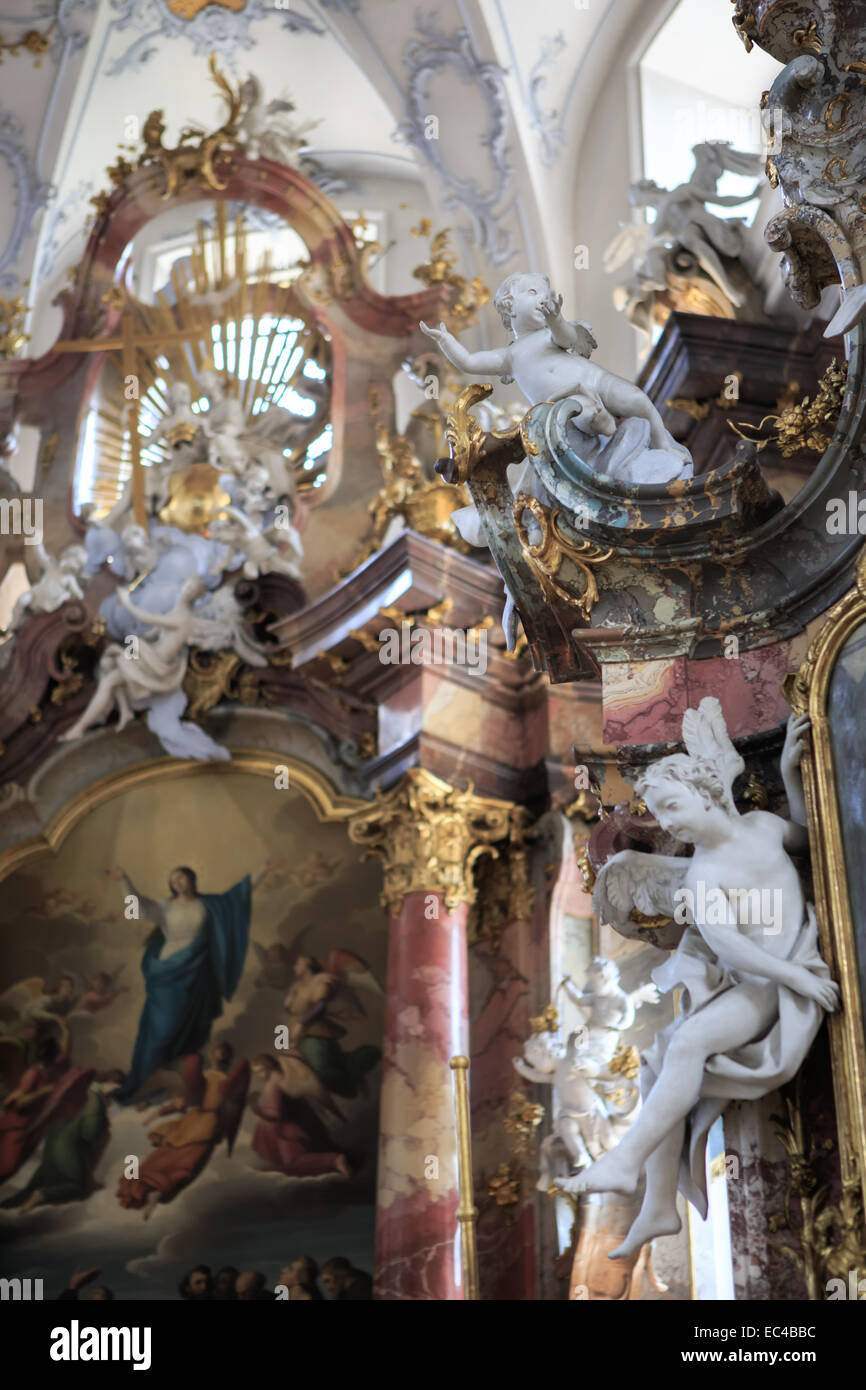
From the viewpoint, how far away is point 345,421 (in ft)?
42.6

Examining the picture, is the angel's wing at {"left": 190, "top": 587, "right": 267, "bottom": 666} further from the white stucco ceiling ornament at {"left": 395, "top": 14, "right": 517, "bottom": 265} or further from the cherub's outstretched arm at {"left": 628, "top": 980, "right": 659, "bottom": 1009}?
the cherub's outstretched arm at {"left": 628, "top": 980, "right": 659, "bottom": 1009}

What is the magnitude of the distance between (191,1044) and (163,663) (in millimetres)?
2568

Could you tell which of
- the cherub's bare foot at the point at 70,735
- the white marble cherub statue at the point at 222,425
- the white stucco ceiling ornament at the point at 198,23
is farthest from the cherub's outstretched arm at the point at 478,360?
the white stucco ceiling ornament at the point at 198,23

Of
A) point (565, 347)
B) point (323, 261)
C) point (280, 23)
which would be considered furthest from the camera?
point (280, 23)

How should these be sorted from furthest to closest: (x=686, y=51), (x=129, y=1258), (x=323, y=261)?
(x=323, y=261) < (x=686, y=51) < (x=129, y=1258)

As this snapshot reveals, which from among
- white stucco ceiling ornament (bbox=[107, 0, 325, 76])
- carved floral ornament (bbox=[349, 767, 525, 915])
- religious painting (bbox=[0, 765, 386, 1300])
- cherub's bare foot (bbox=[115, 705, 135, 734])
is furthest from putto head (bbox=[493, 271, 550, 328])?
white stucco ceiling ornament (bbox=[107, 0, 325, 76])

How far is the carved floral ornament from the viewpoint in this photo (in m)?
10.6

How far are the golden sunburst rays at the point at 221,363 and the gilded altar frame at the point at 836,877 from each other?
7545 millimetres

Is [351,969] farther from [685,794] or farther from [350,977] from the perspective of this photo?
[685,794]

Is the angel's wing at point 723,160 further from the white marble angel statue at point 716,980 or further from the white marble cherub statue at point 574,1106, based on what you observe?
the white marble angel statue at point 716,980

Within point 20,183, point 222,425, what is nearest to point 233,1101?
point 222,425

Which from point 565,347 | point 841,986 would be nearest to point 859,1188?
point 841,986

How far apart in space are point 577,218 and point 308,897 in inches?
223
